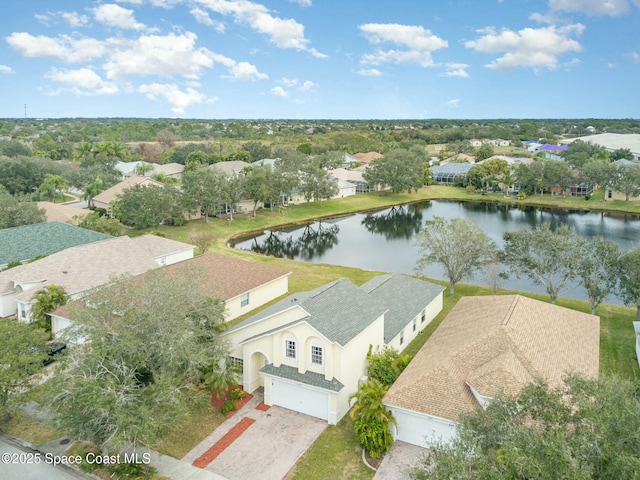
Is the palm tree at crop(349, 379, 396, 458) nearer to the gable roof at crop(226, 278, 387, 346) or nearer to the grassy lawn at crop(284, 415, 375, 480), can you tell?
the grassy lawn at crop(284, 415, 375, 480)

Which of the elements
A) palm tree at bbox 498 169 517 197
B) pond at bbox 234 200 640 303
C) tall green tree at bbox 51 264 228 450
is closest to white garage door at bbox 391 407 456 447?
tall green tree at bbox 51 264 228 450

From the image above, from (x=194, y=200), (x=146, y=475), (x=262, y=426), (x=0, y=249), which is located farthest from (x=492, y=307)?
(x=194, y=200)

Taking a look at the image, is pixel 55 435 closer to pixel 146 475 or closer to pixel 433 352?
pixel 146 475

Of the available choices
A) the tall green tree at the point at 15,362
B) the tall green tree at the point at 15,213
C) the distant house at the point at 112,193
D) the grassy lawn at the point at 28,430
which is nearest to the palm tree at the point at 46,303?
the tall green tree at the point at 15,362

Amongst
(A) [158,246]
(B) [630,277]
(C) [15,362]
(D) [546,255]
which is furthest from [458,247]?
(C) [15,362]

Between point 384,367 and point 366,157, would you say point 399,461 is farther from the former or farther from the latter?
point 366,157

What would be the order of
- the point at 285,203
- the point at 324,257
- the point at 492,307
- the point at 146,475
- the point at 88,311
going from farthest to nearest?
the point at 285,203
the point at 324,257
the point at 492,307
the point at 88,311
the point at 146,475

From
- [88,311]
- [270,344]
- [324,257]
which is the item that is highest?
[88,311]
